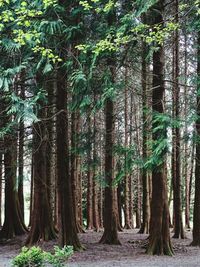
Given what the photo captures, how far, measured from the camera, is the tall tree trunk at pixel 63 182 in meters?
11.6

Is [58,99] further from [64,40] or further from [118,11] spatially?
[118,11]

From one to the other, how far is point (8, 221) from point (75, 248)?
574 centimetres

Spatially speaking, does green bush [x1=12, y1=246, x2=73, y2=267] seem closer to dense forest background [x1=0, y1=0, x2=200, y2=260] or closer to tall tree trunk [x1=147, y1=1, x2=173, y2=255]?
dense forest background [x1=0, y1=0, x2=200, y2=260]

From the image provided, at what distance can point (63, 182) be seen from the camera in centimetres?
1187

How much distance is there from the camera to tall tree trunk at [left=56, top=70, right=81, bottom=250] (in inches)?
457

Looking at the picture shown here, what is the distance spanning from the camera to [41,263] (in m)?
4.57

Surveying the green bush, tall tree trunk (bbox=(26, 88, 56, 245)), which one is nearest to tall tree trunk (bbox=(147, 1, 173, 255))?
tall tree trunk (bbox=(26, 88, 56, 245))

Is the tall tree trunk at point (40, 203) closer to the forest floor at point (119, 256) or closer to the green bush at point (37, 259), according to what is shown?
the forest floor at point (119, 256)

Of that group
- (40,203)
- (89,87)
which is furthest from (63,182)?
(89,87)

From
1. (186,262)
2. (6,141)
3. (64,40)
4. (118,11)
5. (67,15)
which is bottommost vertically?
(186,262)

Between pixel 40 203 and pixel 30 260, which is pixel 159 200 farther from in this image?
pixel 30 260

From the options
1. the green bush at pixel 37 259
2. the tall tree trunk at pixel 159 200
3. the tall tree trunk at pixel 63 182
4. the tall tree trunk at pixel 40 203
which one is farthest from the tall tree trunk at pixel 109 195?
the green bush at pixel 37 259

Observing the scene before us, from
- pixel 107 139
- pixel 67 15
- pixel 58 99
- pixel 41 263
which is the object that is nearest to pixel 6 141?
pixel 58 99

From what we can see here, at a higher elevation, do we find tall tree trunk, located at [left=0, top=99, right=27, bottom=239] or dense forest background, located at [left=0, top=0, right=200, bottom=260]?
dense forest background, located at [left=0, top=0, right=200, bottom=260]
